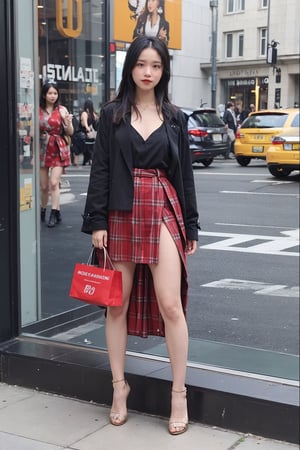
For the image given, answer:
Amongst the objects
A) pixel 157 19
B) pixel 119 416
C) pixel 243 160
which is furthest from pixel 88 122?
pixel 119 416

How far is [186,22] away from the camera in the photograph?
4.42m

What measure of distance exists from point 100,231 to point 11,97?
1.29 m

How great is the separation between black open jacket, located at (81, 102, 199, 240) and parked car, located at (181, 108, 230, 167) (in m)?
0.96

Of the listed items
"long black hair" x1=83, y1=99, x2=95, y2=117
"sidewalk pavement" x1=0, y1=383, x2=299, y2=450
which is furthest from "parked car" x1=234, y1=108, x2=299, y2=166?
"sidewalk pavement" x1=0, y1=383, x2=299, y2=450

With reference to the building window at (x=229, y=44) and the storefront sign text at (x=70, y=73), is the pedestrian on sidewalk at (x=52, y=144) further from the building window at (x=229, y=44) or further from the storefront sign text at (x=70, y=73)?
the building window at (x=229, y=44)

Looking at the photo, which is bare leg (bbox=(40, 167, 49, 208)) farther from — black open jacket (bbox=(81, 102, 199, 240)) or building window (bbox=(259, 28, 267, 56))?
building window (bbox=(259, 28, 267, 56))

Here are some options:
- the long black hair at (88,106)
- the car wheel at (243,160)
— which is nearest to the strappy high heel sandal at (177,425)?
the long black hair at (88,106)

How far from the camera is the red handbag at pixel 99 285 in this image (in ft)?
10.5

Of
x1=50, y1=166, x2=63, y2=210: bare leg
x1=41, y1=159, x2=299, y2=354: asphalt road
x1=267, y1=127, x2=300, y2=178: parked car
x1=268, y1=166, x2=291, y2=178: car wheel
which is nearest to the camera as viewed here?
x1=41, y1=159, x2=299, y2=354: asphalt road

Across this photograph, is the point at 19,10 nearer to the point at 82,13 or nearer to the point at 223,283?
the point at 82,13

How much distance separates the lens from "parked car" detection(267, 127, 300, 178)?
5.03 metres

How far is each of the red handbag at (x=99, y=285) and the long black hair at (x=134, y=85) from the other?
2.20ft

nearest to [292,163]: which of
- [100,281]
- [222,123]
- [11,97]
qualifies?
[222,123]

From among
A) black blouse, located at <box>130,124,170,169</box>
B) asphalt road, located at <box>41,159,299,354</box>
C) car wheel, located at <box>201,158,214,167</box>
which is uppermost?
black blouse, located at <box>130,124,170,169</box>
